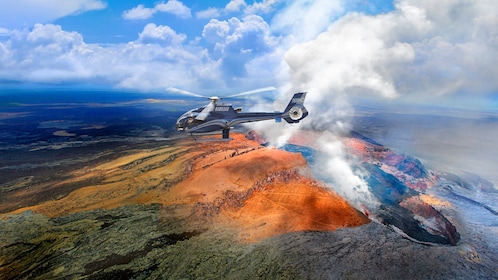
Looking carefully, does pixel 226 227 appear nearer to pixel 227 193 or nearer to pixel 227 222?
pixel 227 222

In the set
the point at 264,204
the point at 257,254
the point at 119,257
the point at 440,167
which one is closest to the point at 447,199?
the point at 440,167

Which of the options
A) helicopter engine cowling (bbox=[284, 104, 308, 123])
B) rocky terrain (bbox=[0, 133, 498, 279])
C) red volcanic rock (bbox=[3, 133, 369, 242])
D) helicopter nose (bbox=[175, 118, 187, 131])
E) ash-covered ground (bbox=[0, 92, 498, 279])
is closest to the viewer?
rocky terrain (bbox=[0, 133, 498, 279])

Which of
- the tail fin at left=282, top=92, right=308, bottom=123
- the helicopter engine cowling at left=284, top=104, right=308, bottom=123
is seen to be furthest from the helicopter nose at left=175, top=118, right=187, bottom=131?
the helicopter engine cowling at left=284, top=104, right=308, bottom=123

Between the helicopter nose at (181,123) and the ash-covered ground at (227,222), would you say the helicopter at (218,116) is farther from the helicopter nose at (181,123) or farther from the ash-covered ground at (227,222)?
the ash-covered ground at (227,222)

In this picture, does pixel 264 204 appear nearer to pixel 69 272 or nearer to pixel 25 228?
pixel 69 272

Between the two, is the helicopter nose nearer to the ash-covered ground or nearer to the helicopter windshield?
the helicopter windshield

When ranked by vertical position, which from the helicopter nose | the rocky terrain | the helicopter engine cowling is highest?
the helicopter engine cowling

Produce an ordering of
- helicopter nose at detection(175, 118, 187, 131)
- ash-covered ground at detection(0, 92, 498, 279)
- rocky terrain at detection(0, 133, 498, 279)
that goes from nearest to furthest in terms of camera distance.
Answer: rocky terrain at detection(0, 133, 498, 279) → ash-covered ground at detection(0, 92, 498, 279) → helicopter nose at detection(175, 118, 187, 131)
